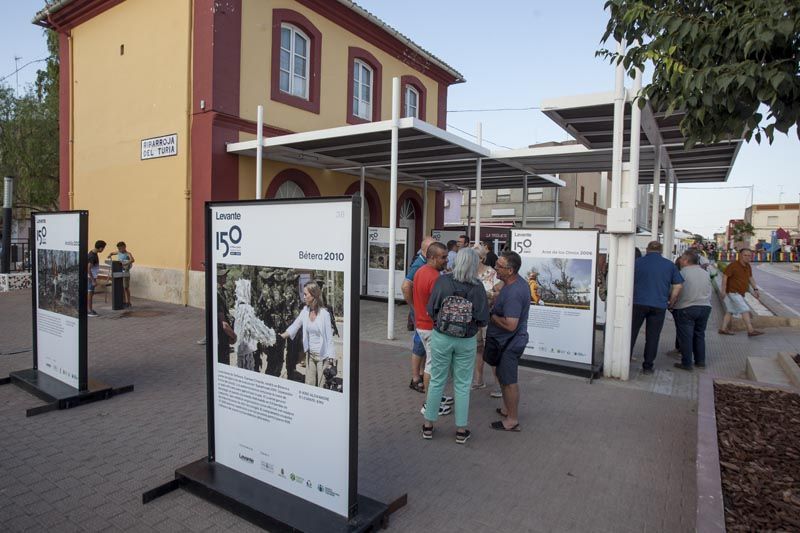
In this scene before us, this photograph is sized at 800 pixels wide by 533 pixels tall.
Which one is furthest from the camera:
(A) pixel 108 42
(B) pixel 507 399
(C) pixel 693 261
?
(A) pixel 108 42

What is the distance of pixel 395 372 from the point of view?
7.11m

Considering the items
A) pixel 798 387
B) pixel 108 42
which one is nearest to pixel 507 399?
pixel 798 387

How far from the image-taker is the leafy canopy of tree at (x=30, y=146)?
19453 millimetres

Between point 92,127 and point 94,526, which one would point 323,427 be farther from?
point 92,127

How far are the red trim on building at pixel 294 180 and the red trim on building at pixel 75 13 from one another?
255 inches

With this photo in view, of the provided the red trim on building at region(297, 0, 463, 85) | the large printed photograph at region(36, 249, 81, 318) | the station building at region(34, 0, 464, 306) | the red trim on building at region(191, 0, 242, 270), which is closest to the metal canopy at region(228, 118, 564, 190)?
the red trim on building at region(191, 0, 242, 270)

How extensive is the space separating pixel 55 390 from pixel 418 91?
16.3 metres

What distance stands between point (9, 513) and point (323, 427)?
2.19 m

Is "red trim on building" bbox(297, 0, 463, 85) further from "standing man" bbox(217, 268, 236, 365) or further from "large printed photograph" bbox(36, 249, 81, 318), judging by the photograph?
"standing man" bbox(217, 268, 236, 365)

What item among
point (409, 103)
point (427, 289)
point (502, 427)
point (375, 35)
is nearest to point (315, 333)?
point (427, 289)

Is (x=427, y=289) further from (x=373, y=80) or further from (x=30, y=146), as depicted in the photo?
(x=30, y=146)

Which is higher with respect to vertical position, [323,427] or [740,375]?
[323,427]

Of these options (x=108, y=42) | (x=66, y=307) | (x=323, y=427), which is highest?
(x=108, y=42)

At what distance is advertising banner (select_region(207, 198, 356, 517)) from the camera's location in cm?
298
